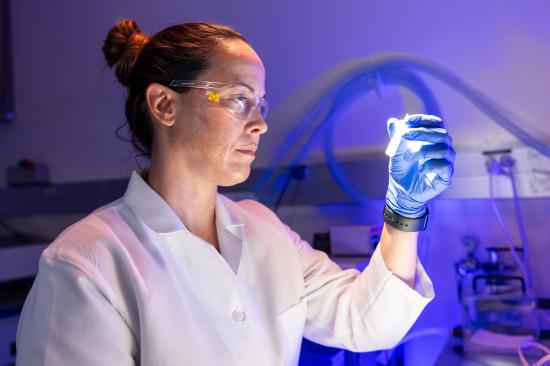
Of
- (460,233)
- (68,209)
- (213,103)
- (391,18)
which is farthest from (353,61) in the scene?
(68,209)

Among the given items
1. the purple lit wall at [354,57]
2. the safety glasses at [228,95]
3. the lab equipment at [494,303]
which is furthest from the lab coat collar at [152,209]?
the lab equipment at [494,303]

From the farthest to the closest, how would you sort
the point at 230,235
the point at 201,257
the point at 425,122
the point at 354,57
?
the point at 354,57
the point at 230,235
the point at 201,257
the point at 425,122

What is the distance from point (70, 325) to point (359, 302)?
588 mm

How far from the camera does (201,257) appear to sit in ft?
3.22

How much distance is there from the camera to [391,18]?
160 centimetres

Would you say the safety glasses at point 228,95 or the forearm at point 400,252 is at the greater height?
the safety glasses at point 228,95

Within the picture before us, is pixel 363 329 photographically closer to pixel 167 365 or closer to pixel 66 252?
pixel 167 365

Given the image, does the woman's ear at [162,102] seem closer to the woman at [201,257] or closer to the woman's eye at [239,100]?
the woman at [201,257]

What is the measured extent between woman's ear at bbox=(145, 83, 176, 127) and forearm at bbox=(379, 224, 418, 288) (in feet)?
1.79

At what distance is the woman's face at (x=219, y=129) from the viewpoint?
0.99 m

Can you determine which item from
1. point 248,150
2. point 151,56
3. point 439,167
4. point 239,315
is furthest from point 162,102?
point 439,167

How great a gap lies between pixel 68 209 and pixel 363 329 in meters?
1.87

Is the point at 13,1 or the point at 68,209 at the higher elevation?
the point at 13,1

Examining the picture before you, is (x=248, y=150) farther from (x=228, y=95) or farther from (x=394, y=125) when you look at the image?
(x=394, y=125)
